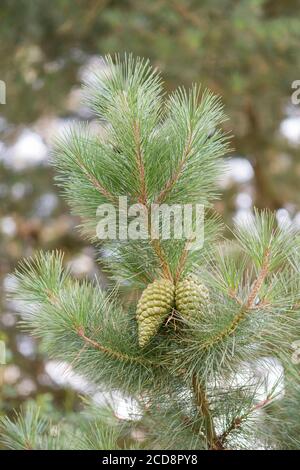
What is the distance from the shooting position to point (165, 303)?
1.05 m

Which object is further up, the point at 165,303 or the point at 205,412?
the point at 165,303

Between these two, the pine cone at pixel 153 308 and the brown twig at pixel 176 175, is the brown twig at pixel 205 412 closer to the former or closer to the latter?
the pine cone at pixel 153 308

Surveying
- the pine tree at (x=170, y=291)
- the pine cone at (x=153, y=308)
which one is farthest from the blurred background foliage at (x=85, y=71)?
the pine cone at (x=153, y=308)

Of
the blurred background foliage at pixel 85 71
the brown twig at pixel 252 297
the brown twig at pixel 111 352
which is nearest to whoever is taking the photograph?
the brown twig at pixel 252 297

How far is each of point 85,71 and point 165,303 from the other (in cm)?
316

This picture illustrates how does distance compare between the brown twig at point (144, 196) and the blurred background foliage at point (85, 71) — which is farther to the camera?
the blurred background foliage at point (85, 71)

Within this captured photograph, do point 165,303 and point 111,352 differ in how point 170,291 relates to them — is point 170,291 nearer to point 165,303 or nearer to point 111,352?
point 165,303

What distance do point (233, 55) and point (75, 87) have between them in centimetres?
116

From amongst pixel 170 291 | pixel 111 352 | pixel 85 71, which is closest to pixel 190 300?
pixel 170 291

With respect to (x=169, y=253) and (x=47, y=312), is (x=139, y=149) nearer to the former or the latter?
(x=169, y=253)

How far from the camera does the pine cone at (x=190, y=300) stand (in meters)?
1.05

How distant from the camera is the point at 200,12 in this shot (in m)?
3.30

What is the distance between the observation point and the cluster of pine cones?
1.04 meters
